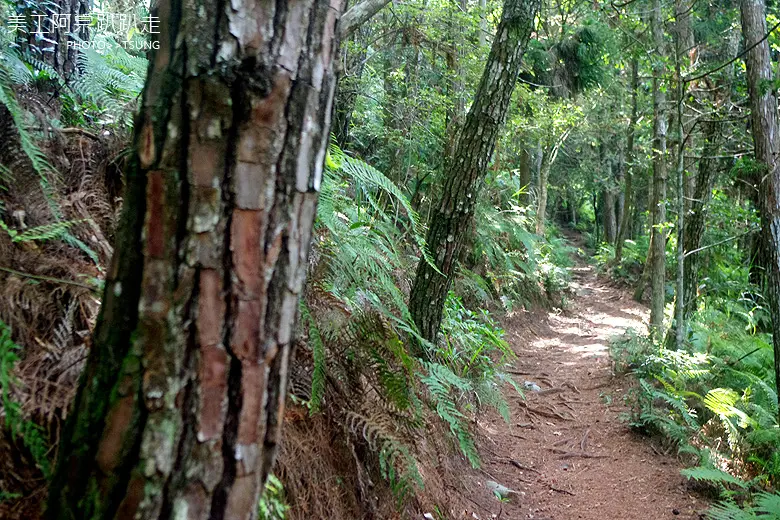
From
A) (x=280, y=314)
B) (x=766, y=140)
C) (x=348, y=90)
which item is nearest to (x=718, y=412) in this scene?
(x=766, y=140)

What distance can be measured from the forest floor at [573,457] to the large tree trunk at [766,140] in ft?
5.66

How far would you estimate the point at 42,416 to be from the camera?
5.78 ft

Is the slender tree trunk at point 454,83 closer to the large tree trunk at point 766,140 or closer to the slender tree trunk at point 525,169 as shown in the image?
the large tree trunk at point 766,140

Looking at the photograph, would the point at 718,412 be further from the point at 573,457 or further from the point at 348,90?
the point at 348,90

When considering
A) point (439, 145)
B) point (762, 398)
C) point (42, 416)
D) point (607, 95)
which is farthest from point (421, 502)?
point (607, 95)

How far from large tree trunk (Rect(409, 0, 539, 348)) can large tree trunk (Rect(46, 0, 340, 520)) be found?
3523 mm

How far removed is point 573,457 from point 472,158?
3207 millimetres

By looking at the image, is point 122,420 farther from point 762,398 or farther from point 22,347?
point 762,398

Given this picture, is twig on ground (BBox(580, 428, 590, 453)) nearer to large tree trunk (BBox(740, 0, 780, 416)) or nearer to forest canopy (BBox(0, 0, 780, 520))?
forest canopy (BBox(0, 0, 780, 520))

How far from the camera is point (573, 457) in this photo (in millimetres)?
5668

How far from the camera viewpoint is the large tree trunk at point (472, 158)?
4773 millimetres

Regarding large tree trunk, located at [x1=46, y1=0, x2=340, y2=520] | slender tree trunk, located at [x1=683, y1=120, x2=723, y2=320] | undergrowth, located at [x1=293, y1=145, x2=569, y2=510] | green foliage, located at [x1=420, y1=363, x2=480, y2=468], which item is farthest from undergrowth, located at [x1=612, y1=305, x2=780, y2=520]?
large tree trunk, located at [x1=46, y1=0, x2=340, y2=520]

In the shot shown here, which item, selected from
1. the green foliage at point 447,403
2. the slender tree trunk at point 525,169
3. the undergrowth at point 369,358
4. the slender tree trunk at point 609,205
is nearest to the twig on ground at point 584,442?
the undergrowth at point 369,358

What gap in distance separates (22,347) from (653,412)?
605cm
